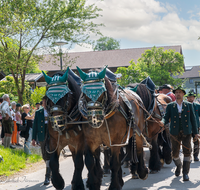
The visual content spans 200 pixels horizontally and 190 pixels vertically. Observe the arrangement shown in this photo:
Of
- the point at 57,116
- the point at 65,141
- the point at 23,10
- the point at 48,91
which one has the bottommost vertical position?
the point at 65,141

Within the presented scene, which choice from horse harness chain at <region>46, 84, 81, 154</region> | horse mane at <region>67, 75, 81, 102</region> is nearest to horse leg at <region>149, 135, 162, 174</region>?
horse harness chain at <region>46, 84, 81, 154</region>

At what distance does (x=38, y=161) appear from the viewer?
995 centimetres

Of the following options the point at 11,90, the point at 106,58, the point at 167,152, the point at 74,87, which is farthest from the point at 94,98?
the point at 106,58

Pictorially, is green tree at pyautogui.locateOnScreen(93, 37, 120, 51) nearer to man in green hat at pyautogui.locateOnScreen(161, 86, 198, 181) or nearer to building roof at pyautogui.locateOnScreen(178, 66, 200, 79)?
building roof at pyautogui.locateOnScreen(178, 66, 200, 79)

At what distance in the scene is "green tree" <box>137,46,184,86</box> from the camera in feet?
106

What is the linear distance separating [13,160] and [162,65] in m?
27.4

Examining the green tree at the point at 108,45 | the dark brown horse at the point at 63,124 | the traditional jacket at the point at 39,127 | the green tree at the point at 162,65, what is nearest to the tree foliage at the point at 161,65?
the green tree at the point at 162,65

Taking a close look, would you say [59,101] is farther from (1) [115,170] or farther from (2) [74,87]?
(1) [115,170]

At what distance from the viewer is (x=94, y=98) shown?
16.1 feet

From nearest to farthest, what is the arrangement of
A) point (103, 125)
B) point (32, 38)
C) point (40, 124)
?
1. point (103, 125)
2. point (40, 124)
3. point (32, 38)

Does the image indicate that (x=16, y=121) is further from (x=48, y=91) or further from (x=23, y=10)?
(x=48, y=91)

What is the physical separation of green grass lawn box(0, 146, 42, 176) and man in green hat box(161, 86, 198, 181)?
182 inches

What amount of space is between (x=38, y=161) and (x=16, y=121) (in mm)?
2840

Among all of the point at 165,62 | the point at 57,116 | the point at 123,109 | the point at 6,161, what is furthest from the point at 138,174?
the point at 165,62
